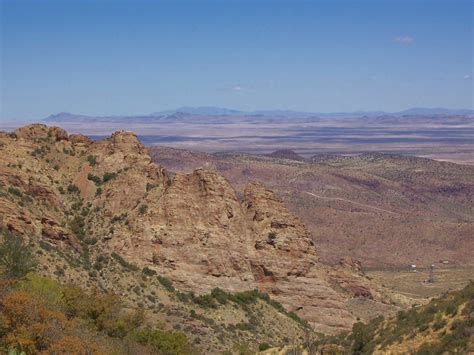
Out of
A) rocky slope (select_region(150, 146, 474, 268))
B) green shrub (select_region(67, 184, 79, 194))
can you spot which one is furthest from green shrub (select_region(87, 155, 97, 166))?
rocky slope (select_region(150, 146, 474, 268))

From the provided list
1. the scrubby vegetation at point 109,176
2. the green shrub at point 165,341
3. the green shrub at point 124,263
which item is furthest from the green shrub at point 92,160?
the green shrub at point 165,341

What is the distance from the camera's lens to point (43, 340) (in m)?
23.4

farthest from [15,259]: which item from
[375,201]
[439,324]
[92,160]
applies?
[375,201]

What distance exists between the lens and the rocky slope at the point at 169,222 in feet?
135

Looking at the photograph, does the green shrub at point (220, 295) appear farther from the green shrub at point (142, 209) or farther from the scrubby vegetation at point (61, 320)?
the scrubby vegetation at point (61, 320)

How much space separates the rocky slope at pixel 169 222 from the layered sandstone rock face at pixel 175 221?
0.06m

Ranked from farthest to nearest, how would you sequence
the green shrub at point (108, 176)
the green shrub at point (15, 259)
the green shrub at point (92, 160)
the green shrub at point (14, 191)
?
the green shrub at point (92, 160) → the green shrub at point (108, 176) → the green shrub at point (14, 191) → the green shrub at point (15, 259)

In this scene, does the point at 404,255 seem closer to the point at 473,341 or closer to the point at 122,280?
the point at 122,280

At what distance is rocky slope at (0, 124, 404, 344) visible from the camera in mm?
41250

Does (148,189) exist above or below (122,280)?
above

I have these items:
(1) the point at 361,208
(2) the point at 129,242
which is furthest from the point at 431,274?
(2) the point at 129,242

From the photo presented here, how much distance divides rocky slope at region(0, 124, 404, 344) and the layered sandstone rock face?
0.18 feet

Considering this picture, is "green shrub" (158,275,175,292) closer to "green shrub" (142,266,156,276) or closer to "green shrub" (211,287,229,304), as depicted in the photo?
"green shrub" (142,266,156,276)

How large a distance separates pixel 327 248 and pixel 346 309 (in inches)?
1710
